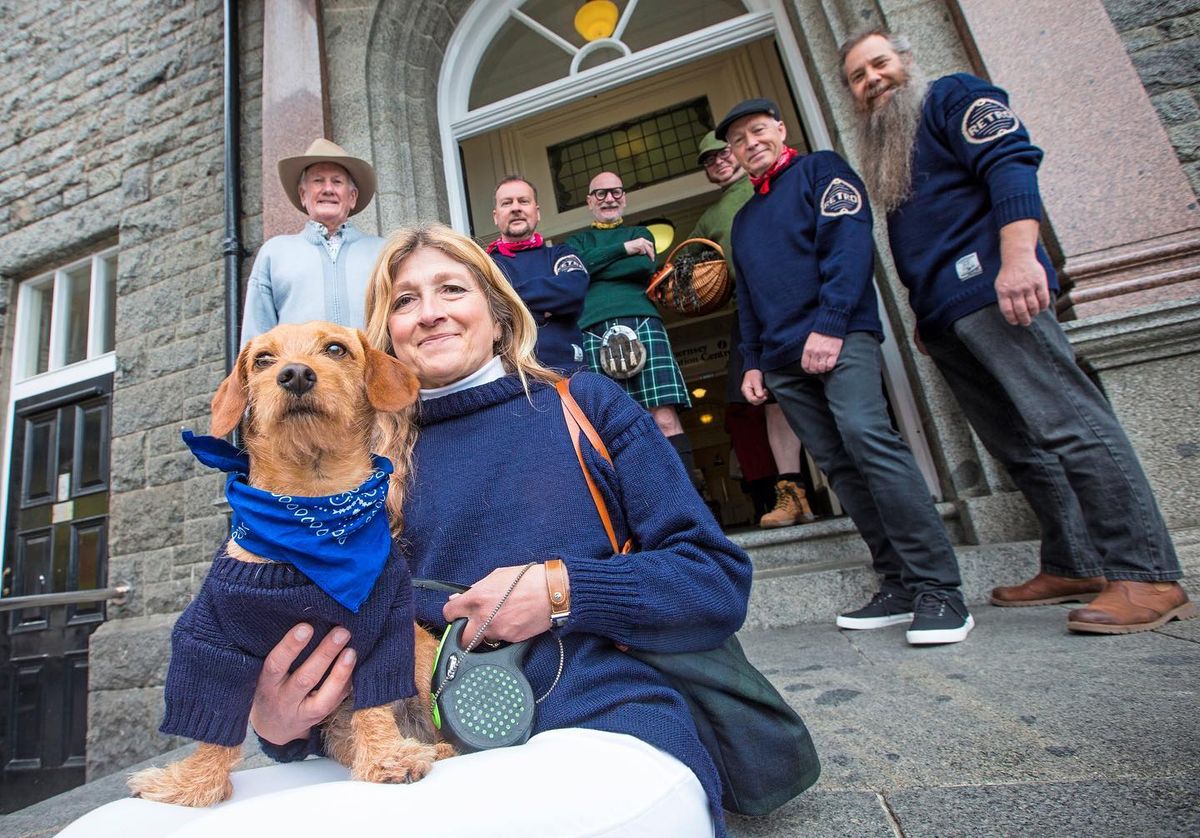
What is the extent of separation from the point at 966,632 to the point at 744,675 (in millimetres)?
1581

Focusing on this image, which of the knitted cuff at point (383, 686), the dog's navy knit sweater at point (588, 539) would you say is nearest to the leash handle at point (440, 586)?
the dog's navy knit sweater at point (588, 539)

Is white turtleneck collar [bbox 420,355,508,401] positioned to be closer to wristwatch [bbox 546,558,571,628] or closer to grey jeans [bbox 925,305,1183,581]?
wristwatch [bbox 546,558,571,628]

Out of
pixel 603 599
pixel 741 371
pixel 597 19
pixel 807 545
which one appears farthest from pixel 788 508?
pixel 597 19

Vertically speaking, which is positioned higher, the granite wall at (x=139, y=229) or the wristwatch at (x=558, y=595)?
the granite wall at (x=139, y=229)

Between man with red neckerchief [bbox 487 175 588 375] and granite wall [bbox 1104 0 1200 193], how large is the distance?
2.94 m

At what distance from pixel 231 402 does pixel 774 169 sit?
258 cm

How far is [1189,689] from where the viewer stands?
56.2 inches

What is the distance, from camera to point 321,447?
116cm

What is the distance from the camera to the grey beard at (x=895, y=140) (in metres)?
2.54

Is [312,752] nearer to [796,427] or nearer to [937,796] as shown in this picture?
[937,796]

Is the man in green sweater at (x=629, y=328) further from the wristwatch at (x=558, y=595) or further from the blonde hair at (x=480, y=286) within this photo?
the wristwatch at (x=558, y=595)

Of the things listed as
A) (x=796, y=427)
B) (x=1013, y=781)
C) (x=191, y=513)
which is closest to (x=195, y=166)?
(x=191, y=513)

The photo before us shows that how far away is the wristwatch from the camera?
98cm

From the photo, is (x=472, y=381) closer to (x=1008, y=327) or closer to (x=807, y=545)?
(x=1008, y=327)
